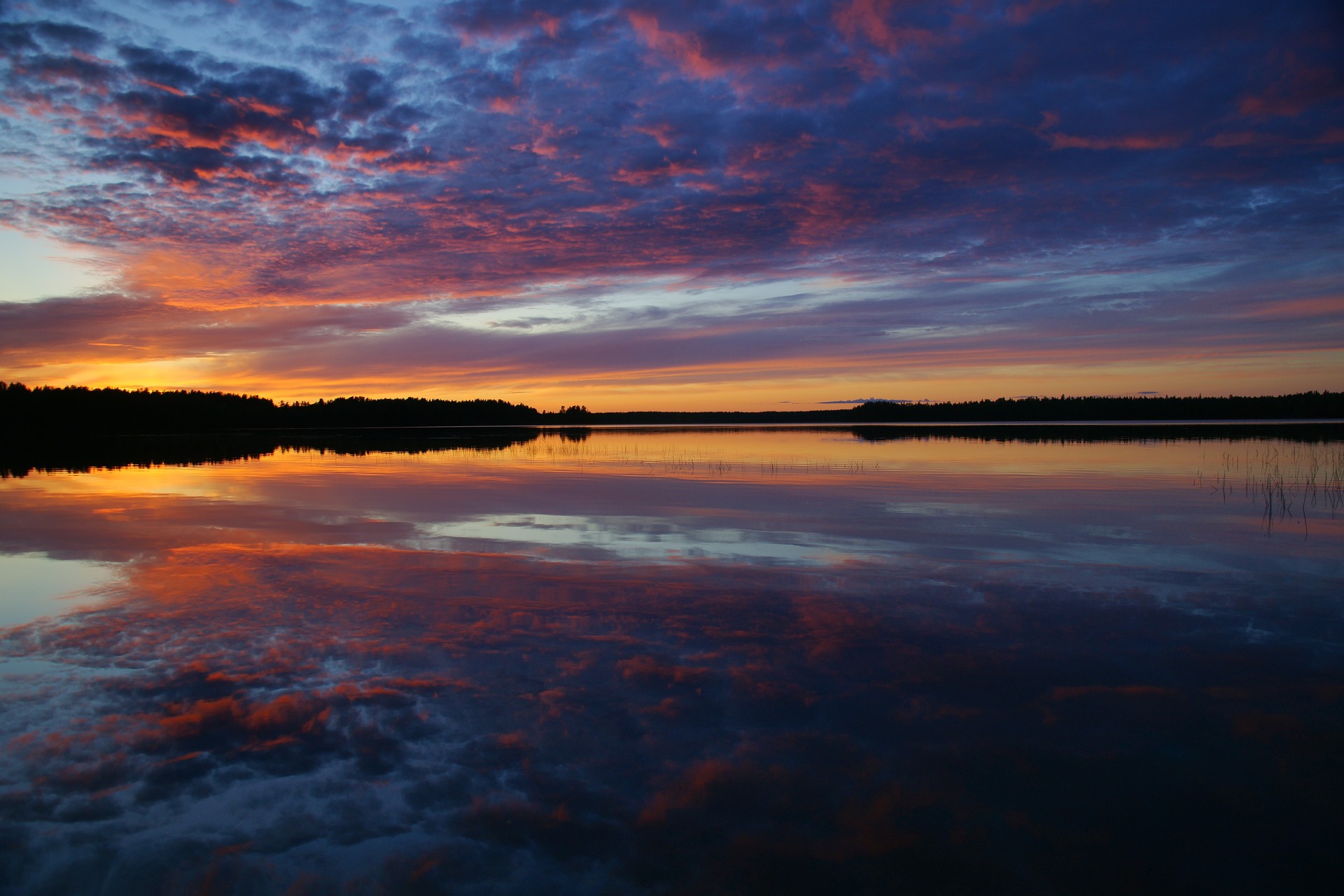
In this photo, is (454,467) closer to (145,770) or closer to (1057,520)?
(1057,520)

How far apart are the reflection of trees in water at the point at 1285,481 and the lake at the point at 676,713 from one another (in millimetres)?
3507

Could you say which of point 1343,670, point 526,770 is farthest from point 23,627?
point 1343,670

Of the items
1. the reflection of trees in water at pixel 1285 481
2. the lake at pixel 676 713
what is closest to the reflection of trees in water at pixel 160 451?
the lake at pixel 676 713

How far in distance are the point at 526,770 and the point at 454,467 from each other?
28.3 meters

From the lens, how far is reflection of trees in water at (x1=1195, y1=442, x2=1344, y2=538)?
1662 cm

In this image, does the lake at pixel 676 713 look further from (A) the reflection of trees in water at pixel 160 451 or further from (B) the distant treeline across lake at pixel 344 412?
(B) the distant treeline across lake at pixel 344 412

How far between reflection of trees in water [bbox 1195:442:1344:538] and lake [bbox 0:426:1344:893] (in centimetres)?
351

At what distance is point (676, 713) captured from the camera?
6.01 metres

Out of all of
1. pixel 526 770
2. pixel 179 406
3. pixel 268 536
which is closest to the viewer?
pixel 526 770

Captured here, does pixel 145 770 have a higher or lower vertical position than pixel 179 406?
lower

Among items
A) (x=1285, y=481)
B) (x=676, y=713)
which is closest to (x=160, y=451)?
(x=676, y=713)

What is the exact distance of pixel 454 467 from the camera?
32.1 metres

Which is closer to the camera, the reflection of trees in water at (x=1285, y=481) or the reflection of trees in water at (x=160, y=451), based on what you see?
the reflection of trees in water at (x=1285, y=481)

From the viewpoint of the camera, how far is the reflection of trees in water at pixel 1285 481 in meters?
16.6
